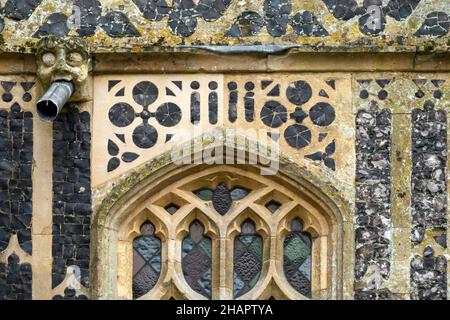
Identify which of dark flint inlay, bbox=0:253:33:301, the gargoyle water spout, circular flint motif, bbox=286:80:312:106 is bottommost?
dark flint inlay, bbox=0:253:33:301

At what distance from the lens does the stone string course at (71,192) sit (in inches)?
737

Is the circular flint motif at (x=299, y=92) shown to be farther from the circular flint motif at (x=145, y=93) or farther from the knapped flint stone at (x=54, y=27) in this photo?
the knapped flint stone at (x=54, y=27)

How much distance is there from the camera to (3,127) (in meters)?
19.0

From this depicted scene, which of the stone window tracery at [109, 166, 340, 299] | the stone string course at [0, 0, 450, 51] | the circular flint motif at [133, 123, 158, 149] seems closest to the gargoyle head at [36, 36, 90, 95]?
the stone string course at [0, 0, 450, 51]

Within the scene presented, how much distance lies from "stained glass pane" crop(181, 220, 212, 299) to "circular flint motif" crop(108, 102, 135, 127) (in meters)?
1.07

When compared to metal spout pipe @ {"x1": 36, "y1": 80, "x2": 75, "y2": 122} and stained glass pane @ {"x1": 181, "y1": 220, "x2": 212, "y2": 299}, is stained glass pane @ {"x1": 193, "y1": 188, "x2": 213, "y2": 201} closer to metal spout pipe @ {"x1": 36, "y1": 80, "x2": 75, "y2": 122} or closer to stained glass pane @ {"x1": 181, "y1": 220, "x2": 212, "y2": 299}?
stained glass pane @ {"x1": 181, "y1": 220, "x2": 212, "y2": 299}

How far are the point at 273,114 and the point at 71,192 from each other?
5.99ft

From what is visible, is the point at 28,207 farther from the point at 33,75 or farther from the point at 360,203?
the point at 360,203

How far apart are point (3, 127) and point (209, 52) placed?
186cm

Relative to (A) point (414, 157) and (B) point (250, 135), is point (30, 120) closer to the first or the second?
(B) point (250, 135)

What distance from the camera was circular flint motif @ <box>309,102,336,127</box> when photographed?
18969mm

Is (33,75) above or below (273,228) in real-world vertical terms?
above

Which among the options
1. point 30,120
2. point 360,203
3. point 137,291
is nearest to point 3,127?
point 30,120

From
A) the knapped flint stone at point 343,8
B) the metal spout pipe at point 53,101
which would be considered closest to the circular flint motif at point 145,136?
the metal spout pipe at point 53,101
